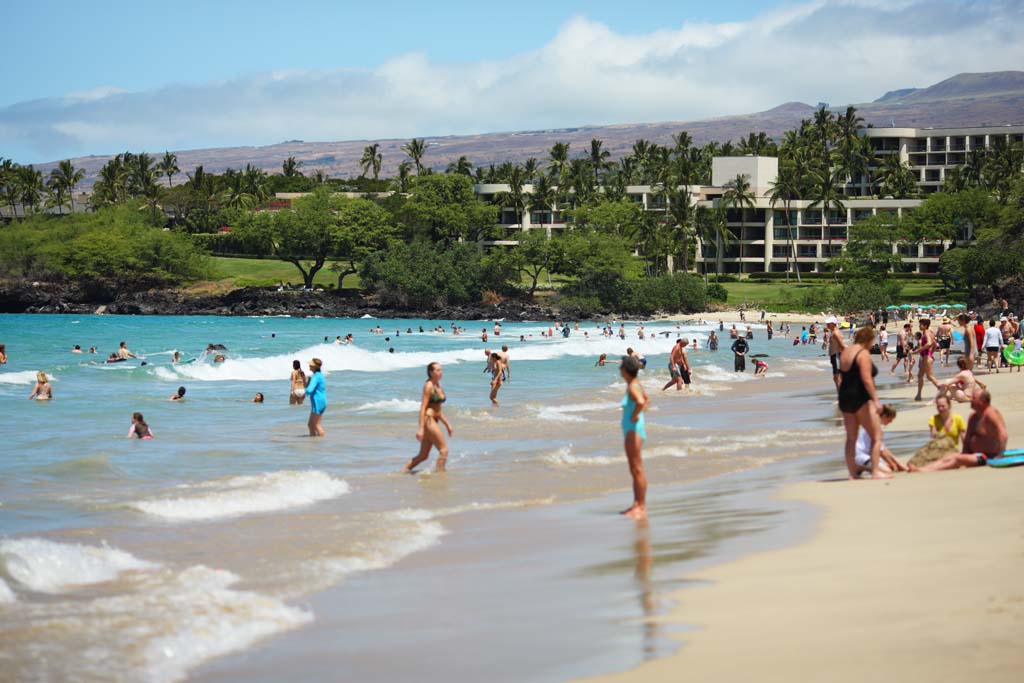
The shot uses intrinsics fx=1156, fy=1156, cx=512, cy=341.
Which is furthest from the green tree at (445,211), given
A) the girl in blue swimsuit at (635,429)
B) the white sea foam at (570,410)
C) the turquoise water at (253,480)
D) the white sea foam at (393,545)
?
the girl in blue swimsuit at (635,429)

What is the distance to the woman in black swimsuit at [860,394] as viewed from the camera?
10352 mm

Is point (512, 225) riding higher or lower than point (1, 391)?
higher

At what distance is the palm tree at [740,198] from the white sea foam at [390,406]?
279 ft

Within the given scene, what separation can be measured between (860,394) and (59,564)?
701 centimetres

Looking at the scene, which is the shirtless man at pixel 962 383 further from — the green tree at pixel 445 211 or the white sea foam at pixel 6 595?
the green tree at pixel 445 211

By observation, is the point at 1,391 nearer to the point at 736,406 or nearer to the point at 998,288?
the point at 736,406

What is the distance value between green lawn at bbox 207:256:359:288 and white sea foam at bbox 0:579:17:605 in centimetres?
10314

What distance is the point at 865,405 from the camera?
10.6 m

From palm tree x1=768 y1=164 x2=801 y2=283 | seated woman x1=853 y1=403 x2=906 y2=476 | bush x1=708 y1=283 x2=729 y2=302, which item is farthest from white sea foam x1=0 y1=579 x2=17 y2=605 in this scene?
palm tree x1=768 y1=164 x2=801 y2=283

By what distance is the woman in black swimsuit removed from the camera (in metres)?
10.4

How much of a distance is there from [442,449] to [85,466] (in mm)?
4954

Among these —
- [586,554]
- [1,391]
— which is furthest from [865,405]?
[1,391]

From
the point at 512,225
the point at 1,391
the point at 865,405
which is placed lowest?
the point at 1,391

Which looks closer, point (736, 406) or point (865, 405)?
point (865, 405)
